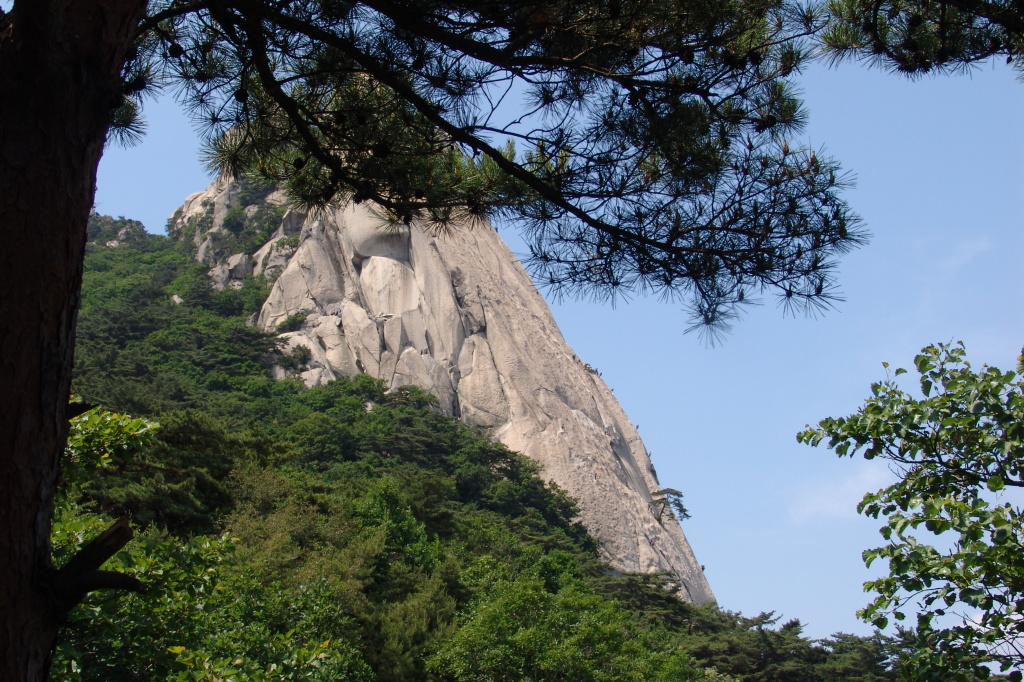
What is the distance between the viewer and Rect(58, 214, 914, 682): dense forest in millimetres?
6715

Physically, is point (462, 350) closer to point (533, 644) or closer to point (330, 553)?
point (330, 553)

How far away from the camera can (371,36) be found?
4.68m

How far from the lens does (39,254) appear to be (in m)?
2.59

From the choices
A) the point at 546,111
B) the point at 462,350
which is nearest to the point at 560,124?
the point at 546,111

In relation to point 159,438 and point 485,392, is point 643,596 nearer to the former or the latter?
point 485,392

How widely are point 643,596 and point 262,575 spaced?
1866 centimetres

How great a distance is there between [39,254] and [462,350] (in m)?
42.1

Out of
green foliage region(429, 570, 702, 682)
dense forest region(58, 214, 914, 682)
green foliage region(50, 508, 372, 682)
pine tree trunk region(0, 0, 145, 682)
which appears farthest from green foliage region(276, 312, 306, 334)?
pine tree trunk region(0, 0, 145, 682)

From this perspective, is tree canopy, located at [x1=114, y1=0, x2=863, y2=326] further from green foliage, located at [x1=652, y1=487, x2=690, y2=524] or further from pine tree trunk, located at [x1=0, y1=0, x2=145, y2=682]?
green foliage, located at [x1=652, y1=487, x2=690, y2=524]

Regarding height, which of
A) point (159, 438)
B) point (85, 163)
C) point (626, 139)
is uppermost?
point (159, 438)

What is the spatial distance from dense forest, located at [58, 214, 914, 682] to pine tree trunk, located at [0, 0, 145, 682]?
0.35m

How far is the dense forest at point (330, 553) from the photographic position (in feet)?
22.0

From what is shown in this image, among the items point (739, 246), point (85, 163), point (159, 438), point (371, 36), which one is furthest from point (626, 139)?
point (159, 438)

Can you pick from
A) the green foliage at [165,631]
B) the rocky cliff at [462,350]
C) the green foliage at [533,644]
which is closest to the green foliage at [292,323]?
the rocky cliff at [462,350]
